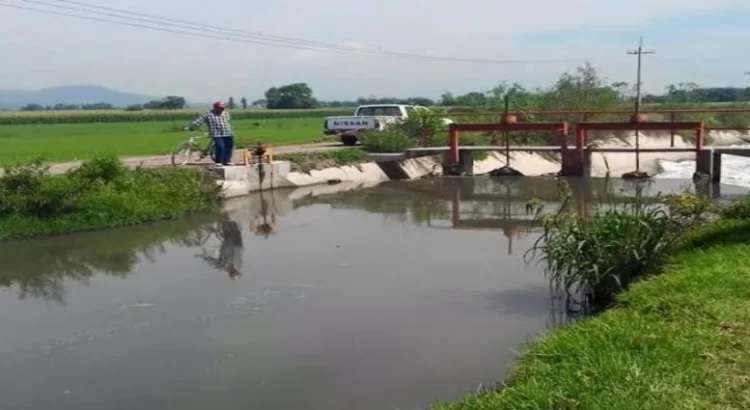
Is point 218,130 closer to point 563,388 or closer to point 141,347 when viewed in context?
point 141,347

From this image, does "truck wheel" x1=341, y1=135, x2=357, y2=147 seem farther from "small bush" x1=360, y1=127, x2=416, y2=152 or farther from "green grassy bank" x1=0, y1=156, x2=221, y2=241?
"green grassy bank" x1=0, y1=156, x2=221, y2=241

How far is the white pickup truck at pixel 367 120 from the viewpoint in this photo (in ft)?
92.0

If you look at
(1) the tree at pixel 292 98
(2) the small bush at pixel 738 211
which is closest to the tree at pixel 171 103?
(1) the tree at pixel 292 98

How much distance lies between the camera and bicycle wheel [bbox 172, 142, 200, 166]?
1956cm

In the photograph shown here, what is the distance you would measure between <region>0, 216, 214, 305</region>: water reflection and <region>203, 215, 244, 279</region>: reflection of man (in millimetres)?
423

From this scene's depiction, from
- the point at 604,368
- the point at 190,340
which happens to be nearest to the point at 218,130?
the point at 190,340

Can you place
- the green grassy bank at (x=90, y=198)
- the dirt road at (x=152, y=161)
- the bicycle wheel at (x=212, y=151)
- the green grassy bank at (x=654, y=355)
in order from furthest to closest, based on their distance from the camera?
the dirt road at (x=152, y=161), the bicycle wheel at (x=212, y=151), the green grassy bank at (x=90, y=198), the green grassy bank at (x=654, y=355)

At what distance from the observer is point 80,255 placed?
42.0 ft

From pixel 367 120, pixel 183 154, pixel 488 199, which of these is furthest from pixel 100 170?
pixel 367 120

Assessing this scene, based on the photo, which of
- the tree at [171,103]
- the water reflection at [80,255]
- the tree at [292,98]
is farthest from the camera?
the tree at [171,103]

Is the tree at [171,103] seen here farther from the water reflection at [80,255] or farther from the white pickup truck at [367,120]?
the water reflection at [80,255]

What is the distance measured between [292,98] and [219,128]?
77387 millimetres

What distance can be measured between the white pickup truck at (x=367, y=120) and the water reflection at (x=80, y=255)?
13.0 m

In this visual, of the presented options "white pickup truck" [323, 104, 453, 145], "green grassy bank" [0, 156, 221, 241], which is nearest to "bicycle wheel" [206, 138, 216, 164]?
"green grassy bank" [0, 156, 221, 241]
